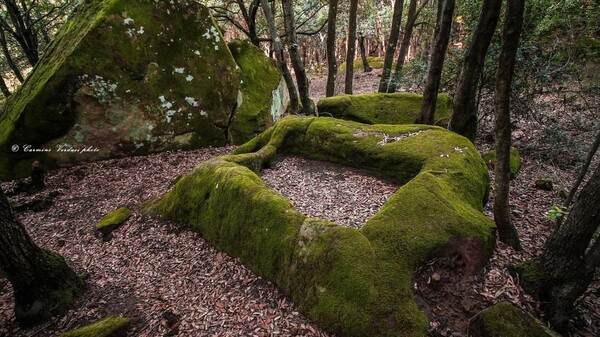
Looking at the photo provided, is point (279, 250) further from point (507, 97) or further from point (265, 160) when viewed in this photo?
point (507, 97)

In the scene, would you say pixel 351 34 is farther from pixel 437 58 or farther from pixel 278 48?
pixel 437 58

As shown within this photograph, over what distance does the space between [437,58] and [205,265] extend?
649 centimetres

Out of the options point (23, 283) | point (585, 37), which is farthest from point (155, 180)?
point (585, 37)

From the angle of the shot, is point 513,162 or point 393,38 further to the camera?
point 393,38

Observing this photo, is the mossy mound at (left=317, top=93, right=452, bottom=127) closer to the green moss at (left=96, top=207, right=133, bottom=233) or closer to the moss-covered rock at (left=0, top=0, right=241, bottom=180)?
the moss-covered rock at (left=0, top=0, right=241, bottom=180)

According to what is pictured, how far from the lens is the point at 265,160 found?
704 centimetres

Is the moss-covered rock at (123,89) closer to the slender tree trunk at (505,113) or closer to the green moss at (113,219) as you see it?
the green moss at (113,219)

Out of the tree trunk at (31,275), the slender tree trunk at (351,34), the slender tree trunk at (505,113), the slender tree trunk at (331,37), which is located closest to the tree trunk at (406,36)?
the slender tree trunk at (351,34)

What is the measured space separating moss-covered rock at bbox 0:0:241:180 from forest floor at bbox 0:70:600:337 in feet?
3.21

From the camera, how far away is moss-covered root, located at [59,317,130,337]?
3.77 metres

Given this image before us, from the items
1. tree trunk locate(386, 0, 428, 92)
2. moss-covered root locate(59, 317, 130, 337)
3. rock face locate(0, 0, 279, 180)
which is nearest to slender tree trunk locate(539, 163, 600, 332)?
moss-covered root locate(59, 317, 130, 337)

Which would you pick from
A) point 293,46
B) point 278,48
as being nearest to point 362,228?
point 293,46

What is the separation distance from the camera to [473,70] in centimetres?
650

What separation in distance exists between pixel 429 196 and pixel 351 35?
9.68m
